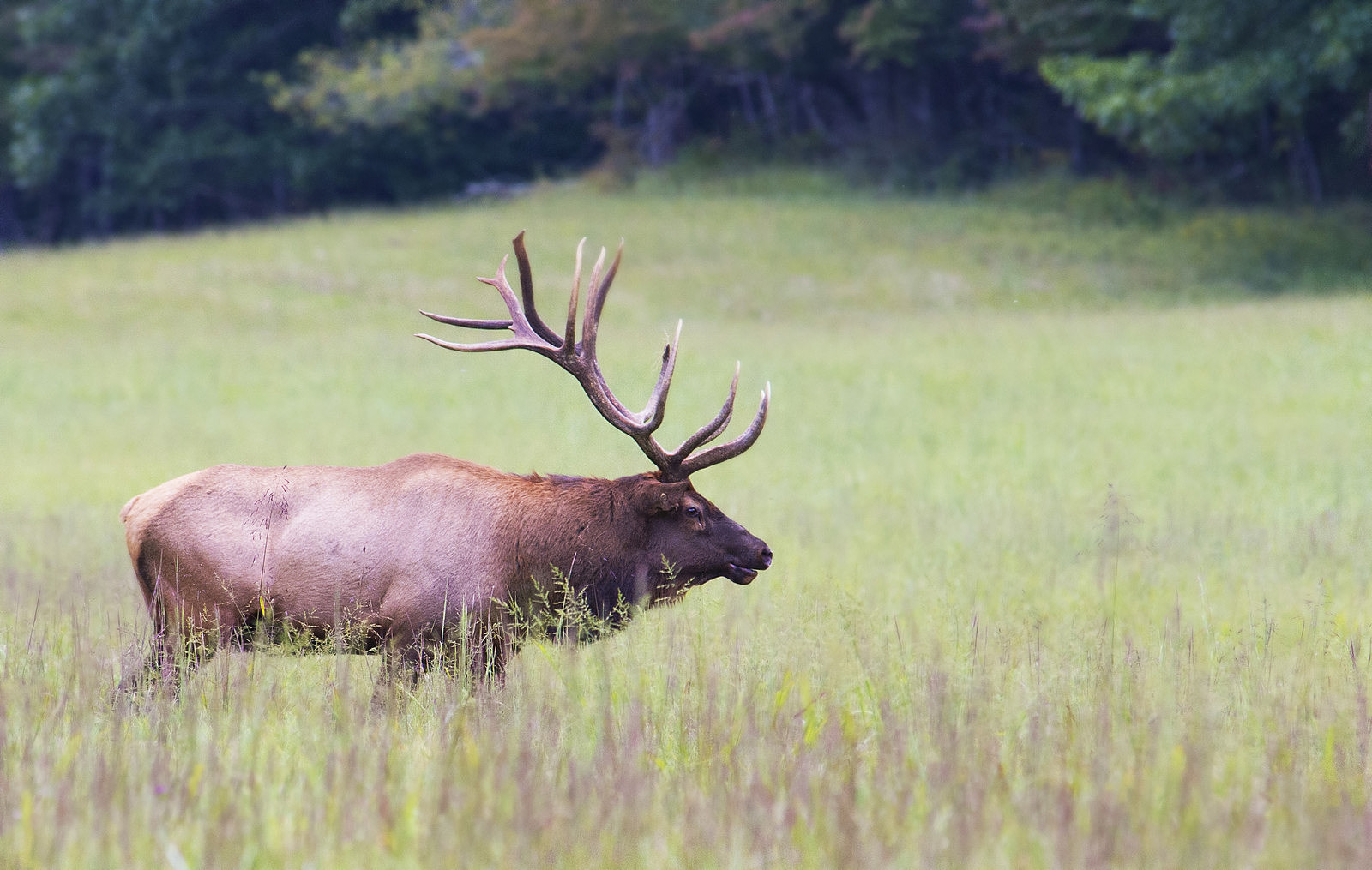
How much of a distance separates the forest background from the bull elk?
21158 mm

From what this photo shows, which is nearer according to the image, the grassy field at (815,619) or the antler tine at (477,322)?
Result: the grassy field at (815,619)

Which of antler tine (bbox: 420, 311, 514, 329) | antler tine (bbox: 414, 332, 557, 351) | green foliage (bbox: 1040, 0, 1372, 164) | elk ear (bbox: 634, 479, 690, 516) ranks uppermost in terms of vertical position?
green foliage (bbox: 1040, 0, 1372, 164)

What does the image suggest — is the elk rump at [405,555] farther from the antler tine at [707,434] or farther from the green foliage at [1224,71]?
the green foliage at [1224,71]

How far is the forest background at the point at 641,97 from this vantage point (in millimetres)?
26344

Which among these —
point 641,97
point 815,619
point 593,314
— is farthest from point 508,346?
point 641,97

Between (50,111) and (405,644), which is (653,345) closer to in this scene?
(405,644)

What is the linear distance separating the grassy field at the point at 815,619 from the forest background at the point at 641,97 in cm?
632

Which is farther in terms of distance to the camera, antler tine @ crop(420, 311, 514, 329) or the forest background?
the forest background

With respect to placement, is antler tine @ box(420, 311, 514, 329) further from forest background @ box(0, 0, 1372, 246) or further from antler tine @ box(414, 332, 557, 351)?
forest background @ box(0, 0, 1372, 246)

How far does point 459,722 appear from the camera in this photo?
400cm

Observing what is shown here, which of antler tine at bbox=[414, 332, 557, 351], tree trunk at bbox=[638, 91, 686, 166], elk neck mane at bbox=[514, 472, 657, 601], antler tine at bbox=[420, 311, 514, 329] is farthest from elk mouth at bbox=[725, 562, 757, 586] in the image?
tree trunk at bbox=[638, 91, 686, 166]

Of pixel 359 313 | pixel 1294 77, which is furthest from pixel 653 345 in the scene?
pixel 1294 77

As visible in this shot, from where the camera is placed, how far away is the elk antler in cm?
550

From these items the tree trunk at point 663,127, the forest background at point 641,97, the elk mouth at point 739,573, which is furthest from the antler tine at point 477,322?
the tree trunk at point 663,127
